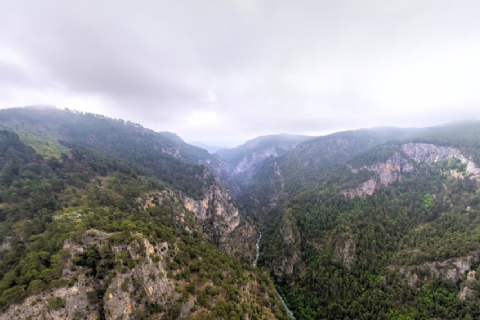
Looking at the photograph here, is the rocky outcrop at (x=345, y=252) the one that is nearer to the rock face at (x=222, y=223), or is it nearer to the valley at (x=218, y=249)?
the valley at (x=218, y=249)

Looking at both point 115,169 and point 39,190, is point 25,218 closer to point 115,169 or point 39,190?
point 39,190

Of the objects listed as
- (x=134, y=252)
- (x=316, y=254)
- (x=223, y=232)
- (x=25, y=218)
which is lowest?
Result: (x=316, y=254)

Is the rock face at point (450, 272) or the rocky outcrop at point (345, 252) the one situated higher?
the rock face at point (450, 272)

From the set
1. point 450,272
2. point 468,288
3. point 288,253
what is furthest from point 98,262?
point 450,272

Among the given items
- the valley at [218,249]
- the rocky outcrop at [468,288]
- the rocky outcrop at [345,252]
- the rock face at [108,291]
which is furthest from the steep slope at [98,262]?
the rocky outcrop at [468,288]

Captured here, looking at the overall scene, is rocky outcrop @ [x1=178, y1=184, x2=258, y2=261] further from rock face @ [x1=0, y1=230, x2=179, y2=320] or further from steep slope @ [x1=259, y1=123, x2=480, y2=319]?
rock face @ [x1=0, y1=230, x2=179, y2=320]

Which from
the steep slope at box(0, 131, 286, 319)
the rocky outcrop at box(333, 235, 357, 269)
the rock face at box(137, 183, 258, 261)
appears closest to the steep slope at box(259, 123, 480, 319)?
the rocky outcrop at box(333, 235, 357, 269)

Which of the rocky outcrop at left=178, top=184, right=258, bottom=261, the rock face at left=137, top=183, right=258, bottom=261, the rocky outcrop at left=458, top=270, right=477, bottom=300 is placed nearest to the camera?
the rocky outcrop at left=458, top=270, right=477, bottom=300

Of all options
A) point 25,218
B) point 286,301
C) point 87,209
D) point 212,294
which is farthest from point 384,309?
point 25,218
